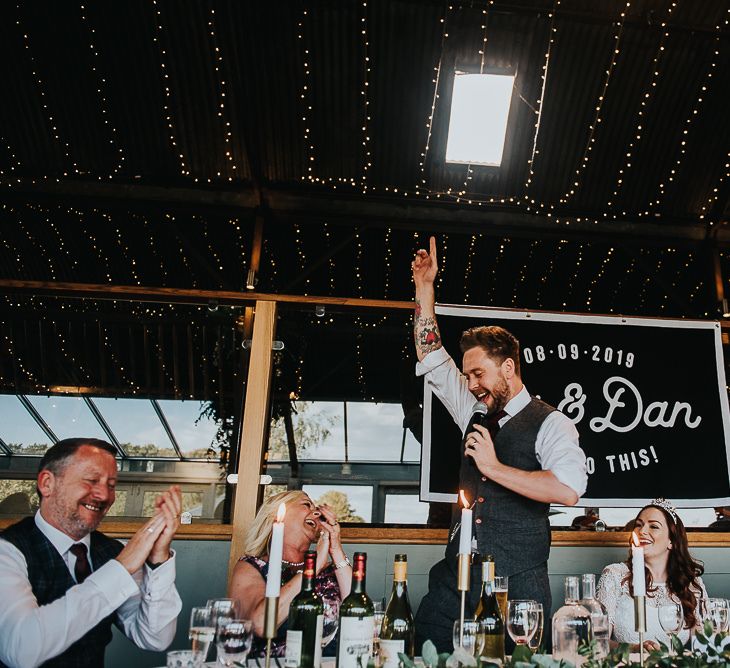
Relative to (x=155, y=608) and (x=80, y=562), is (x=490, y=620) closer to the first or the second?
(x=155, y=608)

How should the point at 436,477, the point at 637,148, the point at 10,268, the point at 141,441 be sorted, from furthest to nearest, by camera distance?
1. the point at 10,268
2. the point at 637,148
3. the point at 141,441
4. the point at 436,477

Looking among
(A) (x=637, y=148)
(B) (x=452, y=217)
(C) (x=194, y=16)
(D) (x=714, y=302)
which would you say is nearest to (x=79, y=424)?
(C) (x=194, y=16)

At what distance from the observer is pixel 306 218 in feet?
16.5

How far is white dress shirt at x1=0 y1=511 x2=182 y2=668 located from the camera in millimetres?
1482

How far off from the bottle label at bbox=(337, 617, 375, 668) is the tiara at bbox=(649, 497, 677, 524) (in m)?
1.89

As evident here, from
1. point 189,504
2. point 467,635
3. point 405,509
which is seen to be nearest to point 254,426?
point 189,504

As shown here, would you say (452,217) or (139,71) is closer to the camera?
(139,71)

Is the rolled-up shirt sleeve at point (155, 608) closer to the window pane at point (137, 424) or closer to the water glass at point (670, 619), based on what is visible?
the water glass at point (670, 619)

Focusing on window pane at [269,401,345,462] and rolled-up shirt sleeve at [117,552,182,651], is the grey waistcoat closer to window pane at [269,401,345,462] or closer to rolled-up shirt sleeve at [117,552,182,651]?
rolled-up shirt sleeve at [117,552,182,651]

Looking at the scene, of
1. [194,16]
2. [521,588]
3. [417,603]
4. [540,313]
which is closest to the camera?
[521,588]

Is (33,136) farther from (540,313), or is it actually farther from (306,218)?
(540,313)

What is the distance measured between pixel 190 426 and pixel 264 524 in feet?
3.93

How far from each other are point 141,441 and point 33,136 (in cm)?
257

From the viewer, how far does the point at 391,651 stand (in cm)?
136
